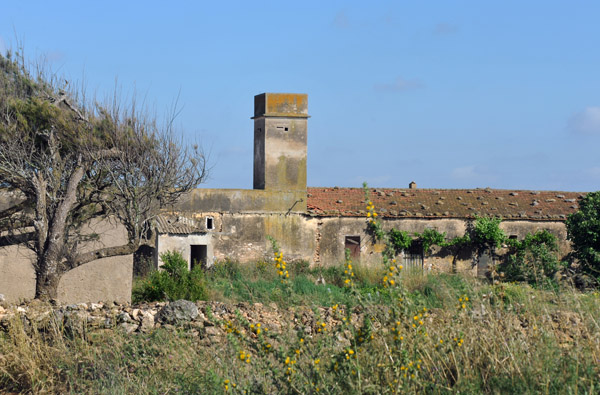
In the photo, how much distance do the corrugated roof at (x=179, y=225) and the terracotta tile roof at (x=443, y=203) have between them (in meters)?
4.55

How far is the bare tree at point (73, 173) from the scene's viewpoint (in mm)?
13281

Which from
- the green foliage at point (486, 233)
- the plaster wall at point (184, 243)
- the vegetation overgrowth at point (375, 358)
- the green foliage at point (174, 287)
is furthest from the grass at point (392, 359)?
the green foliage at point (486, 233)

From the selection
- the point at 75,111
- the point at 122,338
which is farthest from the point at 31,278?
the point at 122,338

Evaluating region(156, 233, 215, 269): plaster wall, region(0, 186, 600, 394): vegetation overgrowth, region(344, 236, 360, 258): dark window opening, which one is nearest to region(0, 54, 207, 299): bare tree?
region(0, 186, 600, 394): vegetation overgrowth

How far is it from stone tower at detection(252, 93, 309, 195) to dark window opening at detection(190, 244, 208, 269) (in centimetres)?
350

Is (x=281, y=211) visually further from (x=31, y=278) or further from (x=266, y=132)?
(x=31, y=278)

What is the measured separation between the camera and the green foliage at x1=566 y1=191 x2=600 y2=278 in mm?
23944

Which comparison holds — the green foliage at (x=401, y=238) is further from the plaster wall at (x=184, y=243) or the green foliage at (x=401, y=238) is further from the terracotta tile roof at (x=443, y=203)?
the plaster wall at (x=184, y=243)

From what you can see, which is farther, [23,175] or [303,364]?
[23,175]

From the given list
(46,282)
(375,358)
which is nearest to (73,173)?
(46,282)

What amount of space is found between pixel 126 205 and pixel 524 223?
19902 mm

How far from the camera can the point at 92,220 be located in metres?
→ 15.5

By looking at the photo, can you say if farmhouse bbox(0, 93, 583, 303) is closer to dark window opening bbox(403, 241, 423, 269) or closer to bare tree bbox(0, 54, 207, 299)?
dark window opening bbox(403, 241, 423, 269)

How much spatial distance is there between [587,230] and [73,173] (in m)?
18.3
